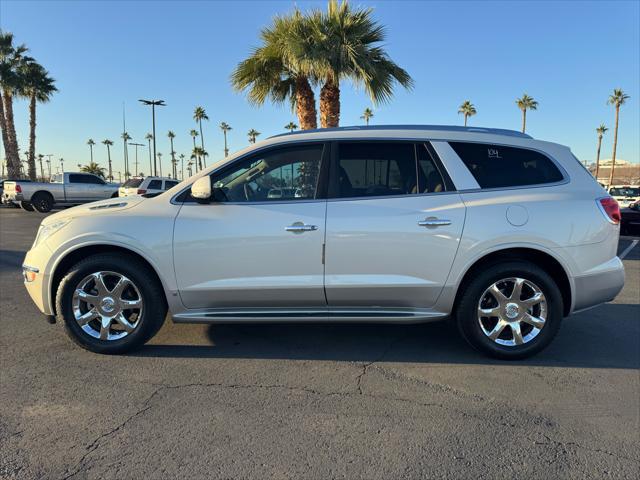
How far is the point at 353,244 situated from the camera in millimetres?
3568

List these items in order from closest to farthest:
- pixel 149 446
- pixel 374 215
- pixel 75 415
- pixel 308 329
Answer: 1. pixel 149 446
2. pixel 75 415
3. pixel 374 215
4. pixel 308 329

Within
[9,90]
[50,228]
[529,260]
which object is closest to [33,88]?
[9,90]

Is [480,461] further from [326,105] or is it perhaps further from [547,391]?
[326,105]

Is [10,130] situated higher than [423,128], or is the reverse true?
[10,130]

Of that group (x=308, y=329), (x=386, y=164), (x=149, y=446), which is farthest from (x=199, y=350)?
(x=386, y=164)

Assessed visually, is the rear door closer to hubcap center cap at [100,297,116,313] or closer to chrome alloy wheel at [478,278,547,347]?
chrome alloy wheel at [478,278,547,347]

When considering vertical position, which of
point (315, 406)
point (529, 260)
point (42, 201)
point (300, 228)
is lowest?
point (315, 406)

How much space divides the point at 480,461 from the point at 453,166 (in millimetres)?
2244

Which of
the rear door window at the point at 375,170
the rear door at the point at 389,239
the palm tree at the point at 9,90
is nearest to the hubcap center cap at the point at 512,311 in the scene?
the rear door at the point at 389,239

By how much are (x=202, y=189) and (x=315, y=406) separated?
6.08 ft

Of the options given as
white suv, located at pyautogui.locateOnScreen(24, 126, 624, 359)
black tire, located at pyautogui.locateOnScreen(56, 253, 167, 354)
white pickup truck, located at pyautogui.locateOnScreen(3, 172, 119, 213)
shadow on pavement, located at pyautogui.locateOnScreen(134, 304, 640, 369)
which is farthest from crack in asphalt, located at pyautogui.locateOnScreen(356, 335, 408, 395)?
A: white pickup truck, located at pyautogui.locateOnScreen(3, 172, 119, 213)

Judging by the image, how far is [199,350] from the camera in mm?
3895

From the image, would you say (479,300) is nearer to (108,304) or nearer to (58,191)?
(108,304)

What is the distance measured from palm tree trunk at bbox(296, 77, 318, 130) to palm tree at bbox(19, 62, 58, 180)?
83.8ft
